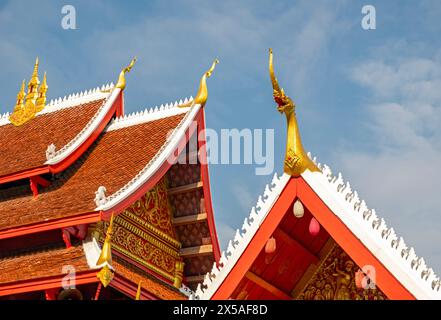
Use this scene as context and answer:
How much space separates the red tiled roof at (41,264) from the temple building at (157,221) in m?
0.04

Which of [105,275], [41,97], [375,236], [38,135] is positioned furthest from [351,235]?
[41,97]

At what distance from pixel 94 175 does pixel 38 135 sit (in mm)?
2699

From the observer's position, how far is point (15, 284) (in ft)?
43.2

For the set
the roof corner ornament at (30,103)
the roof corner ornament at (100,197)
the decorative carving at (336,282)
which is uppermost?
the roof corner ornament at (30,103)

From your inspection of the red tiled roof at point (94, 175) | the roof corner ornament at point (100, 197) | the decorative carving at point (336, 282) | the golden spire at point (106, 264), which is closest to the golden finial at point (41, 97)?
the red tiled roof at point (94, 175)

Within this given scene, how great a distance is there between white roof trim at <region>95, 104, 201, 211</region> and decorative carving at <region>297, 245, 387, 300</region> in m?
5.98

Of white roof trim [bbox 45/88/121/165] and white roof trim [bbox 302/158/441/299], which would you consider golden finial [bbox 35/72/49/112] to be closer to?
white roof trim [bbox 45/88/121/165]

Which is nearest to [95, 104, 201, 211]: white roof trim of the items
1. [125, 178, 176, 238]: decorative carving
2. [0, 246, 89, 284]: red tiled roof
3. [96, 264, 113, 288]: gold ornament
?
[125, 178, 176, 238]: decorative carving

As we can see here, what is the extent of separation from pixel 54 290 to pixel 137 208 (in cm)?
328

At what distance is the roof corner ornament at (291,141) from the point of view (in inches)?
310

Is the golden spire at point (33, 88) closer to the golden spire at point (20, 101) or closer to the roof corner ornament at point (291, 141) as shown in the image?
the golden spire at point (20, 101)
